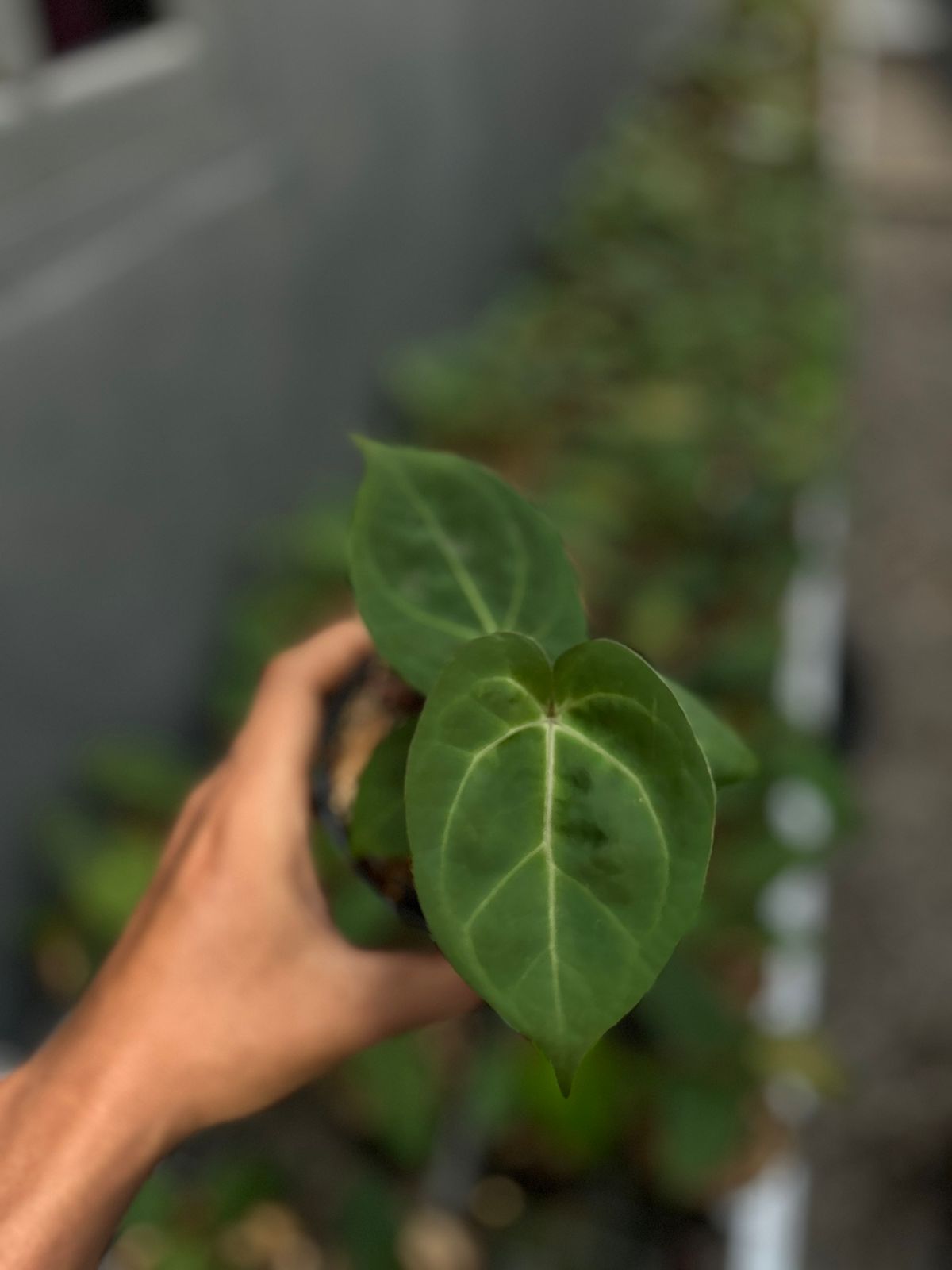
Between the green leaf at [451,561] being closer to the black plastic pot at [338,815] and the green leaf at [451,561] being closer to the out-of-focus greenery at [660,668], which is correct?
the black plastic pot at [338,815]

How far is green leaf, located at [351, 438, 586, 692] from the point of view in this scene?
48 centimetres

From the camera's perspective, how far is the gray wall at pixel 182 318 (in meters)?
1.10

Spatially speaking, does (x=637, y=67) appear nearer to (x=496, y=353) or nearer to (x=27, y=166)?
(x=496, y=353)

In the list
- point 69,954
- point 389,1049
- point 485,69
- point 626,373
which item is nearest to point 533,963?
point 389,1049

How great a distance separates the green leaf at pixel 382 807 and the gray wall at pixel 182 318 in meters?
0.73

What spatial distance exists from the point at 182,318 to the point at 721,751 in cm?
107

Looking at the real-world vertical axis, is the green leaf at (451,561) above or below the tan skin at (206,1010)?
above

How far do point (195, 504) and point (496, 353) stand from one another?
857 mm

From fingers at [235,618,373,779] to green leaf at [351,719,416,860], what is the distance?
91 millimetres

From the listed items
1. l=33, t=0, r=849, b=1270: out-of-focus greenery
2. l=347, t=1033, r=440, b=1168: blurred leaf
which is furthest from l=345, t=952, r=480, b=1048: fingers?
l=347, t=1033, r=440, b=1168: blurred leaf

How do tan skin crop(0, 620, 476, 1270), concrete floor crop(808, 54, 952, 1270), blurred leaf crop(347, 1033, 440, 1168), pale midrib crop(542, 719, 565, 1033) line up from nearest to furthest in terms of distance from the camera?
pale midrib crop(542, 719, 565, 1033)
tan skin crop(0, 620, 476, 1270)
blurred leaf crop(347, 1033, 440, 1168)
concrete floor crop(808, 54, 952, 1270)

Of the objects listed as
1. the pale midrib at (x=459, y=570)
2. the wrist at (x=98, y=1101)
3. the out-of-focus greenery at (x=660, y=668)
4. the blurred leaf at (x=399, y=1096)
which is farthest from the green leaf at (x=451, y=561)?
the blurred leaf at (x=399, y=1096)

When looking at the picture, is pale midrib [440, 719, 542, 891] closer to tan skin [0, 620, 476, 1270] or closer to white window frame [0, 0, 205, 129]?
tan skin [0, 620, 476, 1270]

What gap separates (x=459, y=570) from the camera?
1.66 ft
